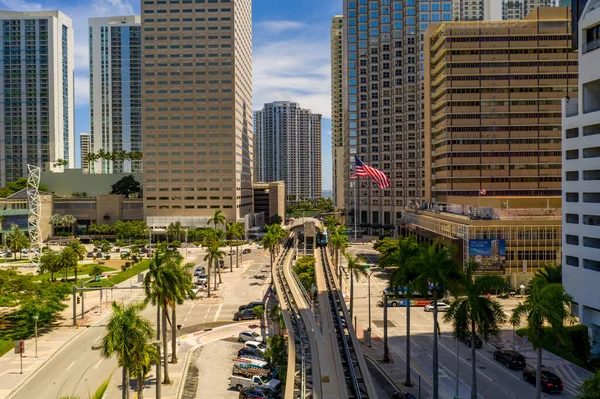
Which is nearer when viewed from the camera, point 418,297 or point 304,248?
point 418,297

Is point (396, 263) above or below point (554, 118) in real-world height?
below

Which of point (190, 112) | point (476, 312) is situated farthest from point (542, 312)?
point (190, 112)

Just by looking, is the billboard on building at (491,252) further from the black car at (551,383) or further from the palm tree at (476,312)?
the palm tree at (476,312)

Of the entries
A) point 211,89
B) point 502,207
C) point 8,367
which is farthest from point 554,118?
point 8,367

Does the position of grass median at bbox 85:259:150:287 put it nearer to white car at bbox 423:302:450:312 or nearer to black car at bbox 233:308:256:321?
black car at bbox 233:308:256:321

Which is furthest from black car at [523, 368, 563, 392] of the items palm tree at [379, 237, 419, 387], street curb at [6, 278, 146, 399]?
street curb at [6, 278, 146, 399]

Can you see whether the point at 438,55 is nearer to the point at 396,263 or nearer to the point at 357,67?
the point at 357,67

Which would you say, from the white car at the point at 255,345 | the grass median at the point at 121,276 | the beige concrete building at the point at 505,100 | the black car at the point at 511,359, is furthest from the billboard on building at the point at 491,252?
the grass median at the point at 121,276
